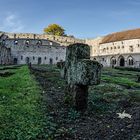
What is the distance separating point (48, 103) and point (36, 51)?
75.7 m

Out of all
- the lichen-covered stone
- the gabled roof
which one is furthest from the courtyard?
the gabled roof

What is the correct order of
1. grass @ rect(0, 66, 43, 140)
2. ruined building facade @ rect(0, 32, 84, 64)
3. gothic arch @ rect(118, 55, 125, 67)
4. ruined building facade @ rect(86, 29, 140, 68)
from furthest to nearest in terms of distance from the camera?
1. ruined building facade @ rect(0, 32, 84, 64)
2. gothic arch @ rect(118, 55, 125, 67)
3. ruined building facade @ rect(86, 29, 140, 68)
4. grass @ rect(0, 66, 43, 140)

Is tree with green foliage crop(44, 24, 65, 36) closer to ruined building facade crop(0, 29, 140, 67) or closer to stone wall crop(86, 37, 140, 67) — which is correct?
ruined building facade crop(0, 29, 140, 67)

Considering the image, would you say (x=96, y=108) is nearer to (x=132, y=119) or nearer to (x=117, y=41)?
(x=132, y=119)

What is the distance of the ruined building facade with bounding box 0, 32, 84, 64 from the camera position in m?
83.9

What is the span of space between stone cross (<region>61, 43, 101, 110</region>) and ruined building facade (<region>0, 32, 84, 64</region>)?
7255 cm

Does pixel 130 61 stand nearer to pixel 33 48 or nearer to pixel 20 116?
pixel 33 48

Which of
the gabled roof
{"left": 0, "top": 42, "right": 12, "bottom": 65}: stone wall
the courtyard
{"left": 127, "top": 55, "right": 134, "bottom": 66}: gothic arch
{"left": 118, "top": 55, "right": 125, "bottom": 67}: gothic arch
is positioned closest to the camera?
the courtyard

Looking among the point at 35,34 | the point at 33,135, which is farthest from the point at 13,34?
the point at 33,135

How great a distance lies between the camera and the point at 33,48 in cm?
8512

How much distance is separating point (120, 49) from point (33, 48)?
23.2 meters

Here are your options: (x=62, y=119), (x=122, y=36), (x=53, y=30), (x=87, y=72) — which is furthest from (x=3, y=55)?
(x=62, y=119)

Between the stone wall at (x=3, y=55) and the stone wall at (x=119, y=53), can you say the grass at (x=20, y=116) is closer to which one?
the stone wall at (x=3, y=55)

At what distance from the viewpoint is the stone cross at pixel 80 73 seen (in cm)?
913
